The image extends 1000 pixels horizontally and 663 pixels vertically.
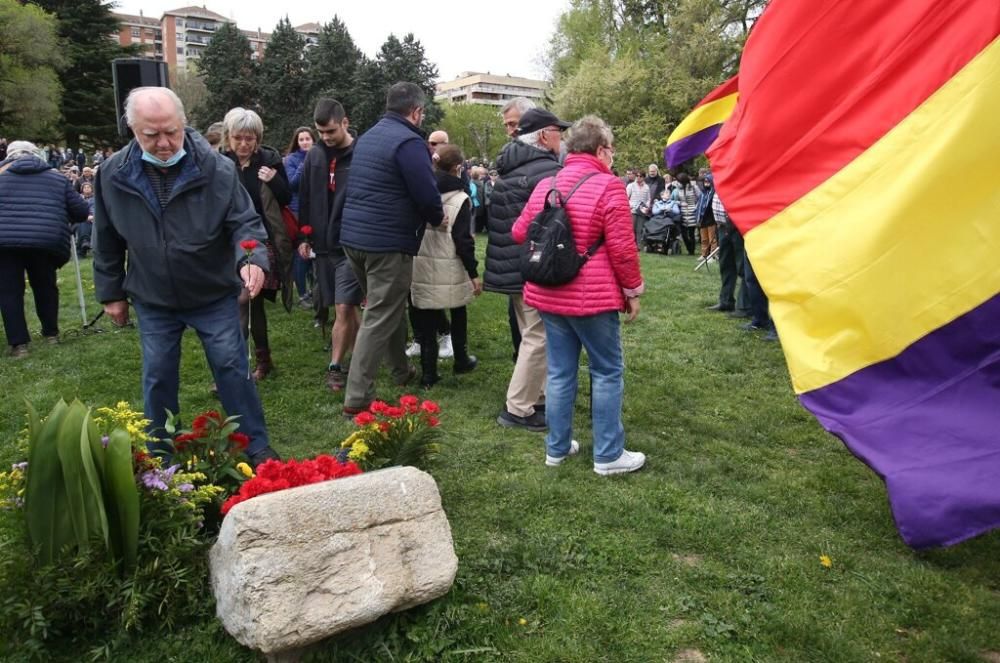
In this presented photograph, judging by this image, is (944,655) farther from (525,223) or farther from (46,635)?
(46,635)

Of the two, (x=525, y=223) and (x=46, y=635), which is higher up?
(x=525, y=223)

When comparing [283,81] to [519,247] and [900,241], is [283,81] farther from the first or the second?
[900,241]

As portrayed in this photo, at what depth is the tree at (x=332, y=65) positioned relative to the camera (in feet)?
162

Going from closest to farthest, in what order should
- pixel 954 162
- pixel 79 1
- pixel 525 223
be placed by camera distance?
pixel 954 162 < pixel 525 223 < pixel 79 1

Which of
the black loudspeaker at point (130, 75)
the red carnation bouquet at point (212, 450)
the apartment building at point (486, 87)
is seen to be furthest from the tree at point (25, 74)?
the apartment building at point (486, 87)

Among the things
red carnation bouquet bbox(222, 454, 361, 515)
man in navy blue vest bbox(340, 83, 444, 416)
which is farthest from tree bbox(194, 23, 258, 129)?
red carnation bouquet bbox(222, 454, 361, 515)

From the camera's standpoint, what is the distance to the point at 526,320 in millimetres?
5352

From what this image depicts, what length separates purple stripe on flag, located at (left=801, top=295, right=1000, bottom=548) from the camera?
9.59ft

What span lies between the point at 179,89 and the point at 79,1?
1691 cm

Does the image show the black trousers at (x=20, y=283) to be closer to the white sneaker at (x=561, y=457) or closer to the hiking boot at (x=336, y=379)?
the hiking boot at (x=336, y=379)

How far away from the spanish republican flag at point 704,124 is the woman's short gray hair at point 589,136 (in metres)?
1.10

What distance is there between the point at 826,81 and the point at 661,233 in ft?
44.2

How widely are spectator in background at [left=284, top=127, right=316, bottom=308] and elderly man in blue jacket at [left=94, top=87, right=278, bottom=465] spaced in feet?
8.97

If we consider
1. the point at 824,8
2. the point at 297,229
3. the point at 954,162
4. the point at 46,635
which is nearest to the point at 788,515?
the point at 954,162
